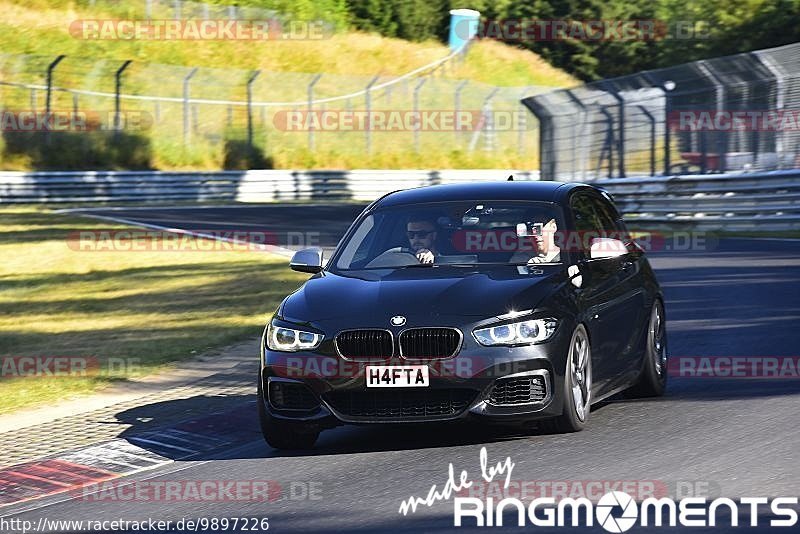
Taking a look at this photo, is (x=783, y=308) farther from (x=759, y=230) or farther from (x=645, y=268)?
(x=759, y=230)

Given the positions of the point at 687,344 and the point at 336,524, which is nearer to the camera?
the point at 336,524

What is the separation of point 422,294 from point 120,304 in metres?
10.4

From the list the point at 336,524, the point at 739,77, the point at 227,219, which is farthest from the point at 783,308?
the point at 227,219

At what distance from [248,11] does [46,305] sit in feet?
138

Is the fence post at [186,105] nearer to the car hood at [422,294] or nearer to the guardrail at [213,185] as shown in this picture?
the guardrail at [213,185]

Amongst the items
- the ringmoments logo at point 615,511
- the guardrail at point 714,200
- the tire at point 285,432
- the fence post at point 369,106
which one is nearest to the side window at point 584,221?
the tire at point 285,432

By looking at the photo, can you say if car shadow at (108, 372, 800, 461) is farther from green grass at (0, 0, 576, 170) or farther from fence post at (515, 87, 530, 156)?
fence post at (515, 87, 530, 156)

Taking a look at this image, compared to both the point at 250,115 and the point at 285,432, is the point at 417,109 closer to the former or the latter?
the point at 250,115

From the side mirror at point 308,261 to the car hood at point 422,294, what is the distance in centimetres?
42

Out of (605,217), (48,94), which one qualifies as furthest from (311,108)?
(605,217)

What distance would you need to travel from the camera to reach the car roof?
32.4 ft

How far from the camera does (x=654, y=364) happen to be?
10.3 metres

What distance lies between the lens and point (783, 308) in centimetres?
1449

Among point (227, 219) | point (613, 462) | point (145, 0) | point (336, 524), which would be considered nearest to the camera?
point (336, 524)
